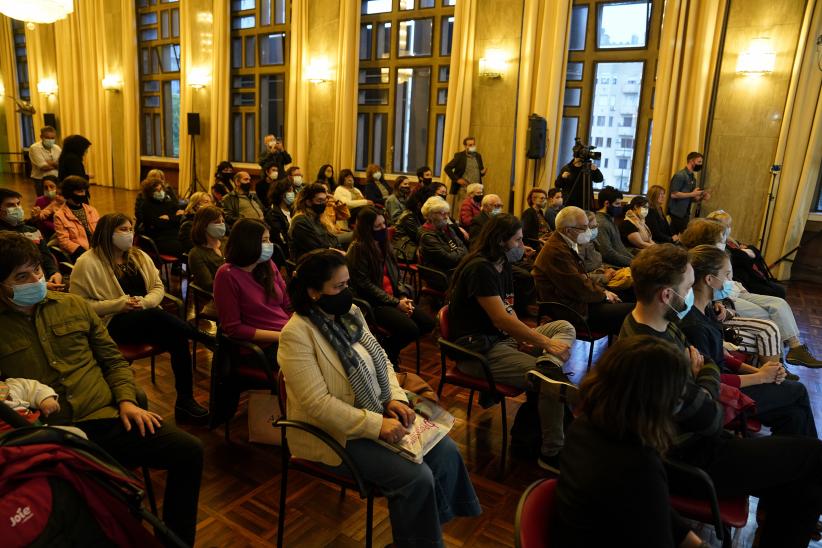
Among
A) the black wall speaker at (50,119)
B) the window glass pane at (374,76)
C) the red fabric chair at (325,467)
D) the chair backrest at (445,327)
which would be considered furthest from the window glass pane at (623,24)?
the black wall speaker at (50,119)

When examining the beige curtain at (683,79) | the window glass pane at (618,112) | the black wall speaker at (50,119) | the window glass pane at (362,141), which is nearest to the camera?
the beige curtain at (683,79)

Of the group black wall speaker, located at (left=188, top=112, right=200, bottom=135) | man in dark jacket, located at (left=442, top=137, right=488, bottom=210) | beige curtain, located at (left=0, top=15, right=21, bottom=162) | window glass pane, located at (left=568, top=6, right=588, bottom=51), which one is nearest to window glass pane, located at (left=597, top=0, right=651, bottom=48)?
window glass pane, located at (left=568, top=6, right=588, bottom=51)

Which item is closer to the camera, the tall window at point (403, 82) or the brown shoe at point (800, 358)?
the brown shoe at point (800, 358)

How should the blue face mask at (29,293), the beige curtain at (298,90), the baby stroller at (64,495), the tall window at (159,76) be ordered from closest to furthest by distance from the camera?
the baby stroller at (64,495) → the blue face mask at (29,293) → the beige curtain at (298,90) → the tall window at (159,76)

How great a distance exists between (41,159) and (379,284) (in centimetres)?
662

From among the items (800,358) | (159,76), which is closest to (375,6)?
(159,76)

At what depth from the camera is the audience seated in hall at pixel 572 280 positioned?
144 inches

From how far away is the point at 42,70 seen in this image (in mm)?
15336

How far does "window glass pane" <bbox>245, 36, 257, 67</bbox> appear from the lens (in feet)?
38.5

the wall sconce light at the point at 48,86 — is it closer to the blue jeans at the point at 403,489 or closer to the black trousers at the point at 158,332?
the black trousers at the point at 158,332

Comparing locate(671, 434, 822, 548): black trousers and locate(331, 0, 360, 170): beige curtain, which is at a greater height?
locate(331, 0, 360, 170): beige curtain

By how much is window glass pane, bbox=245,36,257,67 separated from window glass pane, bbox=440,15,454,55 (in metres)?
4.38

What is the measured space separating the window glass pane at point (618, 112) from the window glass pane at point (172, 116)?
9896 millimetres

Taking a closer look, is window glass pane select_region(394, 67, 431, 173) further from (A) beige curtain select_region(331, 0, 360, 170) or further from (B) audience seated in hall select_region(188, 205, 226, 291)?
(B) audience seated in hall select_region(188, 205, 226, 291)
